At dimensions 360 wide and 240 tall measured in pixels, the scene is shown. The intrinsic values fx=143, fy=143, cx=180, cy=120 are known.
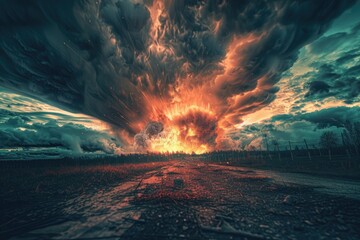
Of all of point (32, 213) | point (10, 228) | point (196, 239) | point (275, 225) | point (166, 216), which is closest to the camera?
point (196, 239)

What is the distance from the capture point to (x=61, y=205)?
34.9 ft

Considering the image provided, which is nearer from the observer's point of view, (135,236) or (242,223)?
(135,236)

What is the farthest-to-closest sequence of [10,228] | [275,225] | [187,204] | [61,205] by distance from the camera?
[61,205] < [187,204] < [10,228] < [275,225]

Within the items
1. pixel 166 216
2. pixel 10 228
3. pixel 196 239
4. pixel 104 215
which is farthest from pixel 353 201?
pixel 10 228

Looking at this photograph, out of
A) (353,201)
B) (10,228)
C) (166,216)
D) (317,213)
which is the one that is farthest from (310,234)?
(10,228)

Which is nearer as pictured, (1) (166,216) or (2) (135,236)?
(2) (135,236)

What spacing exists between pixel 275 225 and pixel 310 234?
120 cm

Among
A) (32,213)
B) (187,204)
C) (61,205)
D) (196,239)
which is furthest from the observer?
(61,205)

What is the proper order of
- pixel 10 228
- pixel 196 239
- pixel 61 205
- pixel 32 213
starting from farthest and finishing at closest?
pixel 61 205, pixel 32 213, pixel 10 228, pixel 196 239

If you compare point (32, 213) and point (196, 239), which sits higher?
point (196, 239)

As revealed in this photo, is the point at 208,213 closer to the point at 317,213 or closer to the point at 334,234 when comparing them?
the point at 334,234

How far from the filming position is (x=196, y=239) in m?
5.43

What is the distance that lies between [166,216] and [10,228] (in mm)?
7613

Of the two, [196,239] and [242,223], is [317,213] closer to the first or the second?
[242,223]
